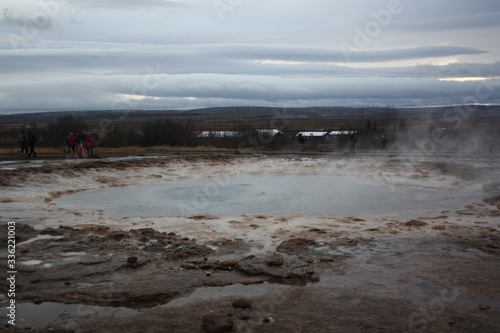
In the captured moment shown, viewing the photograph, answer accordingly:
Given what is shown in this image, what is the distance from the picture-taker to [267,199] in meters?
12.5

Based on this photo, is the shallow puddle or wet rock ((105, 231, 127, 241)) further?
wet rock ((105, 231, 127, 241))

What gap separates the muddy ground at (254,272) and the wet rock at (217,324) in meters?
0.01

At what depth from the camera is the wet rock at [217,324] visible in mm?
4230

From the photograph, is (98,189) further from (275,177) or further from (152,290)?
(152,290)

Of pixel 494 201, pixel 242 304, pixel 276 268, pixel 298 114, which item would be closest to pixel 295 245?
pixel 276 268

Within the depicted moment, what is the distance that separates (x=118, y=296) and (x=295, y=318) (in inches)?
84.8

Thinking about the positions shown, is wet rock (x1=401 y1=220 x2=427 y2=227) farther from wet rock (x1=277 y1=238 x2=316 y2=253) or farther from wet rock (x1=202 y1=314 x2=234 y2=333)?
wet rock (x1=202 y1=314 x2=234 y2=333)

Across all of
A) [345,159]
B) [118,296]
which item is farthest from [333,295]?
[345,159]

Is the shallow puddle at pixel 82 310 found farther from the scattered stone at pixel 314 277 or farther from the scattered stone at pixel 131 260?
the scattered stone at pixel 131 260

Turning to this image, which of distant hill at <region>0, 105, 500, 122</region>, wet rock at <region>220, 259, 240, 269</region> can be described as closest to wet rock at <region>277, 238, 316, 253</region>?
wet rock at <region>220, 259, 240, 269</region>

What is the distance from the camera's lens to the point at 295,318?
Answer: 458cm

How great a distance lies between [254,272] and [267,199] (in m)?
6.59

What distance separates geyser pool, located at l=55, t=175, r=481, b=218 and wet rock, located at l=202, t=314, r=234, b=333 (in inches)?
228

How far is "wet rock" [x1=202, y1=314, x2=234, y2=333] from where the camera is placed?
4230 mm
